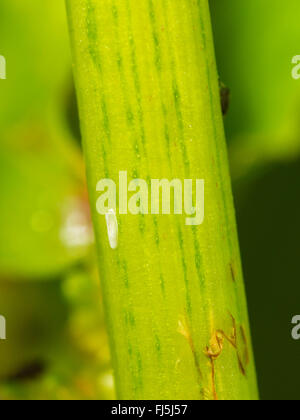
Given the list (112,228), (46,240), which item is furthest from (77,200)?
(112,228)

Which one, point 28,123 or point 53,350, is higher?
point 28,123

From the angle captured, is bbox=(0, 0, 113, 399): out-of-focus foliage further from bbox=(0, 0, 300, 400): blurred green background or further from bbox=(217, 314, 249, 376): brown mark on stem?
bbox=(217, 314, 249, 376): brown mark on stem

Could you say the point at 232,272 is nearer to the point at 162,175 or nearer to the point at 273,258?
the point at 162,175

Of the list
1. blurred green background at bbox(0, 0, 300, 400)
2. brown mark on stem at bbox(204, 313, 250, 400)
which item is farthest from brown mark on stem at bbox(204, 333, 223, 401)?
blurred green background at bbox(0, 0, 300, 400)

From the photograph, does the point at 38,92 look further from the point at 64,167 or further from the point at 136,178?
the point at 136,178

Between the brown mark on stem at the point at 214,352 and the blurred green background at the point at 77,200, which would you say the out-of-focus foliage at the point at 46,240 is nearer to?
the blurred green background at the point at 77,200

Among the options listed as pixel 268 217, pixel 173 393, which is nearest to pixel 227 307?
pixel 173 393

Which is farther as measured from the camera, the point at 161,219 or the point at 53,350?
the point at 53,350
